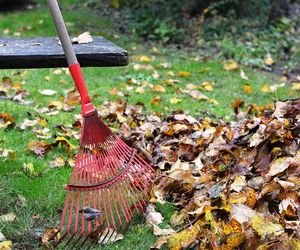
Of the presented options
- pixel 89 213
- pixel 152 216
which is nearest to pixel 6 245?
pixel 89 213

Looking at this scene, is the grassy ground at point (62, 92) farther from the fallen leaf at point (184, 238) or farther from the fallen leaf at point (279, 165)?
the fallen leaf at point (279, 165)

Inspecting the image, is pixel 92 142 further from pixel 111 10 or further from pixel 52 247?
pixel 111 10

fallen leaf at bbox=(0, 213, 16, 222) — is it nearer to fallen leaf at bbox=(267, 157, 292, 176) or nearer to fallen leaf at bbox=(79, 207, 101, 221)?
fallen leaf at bbox=(79, 207, 101, 221)

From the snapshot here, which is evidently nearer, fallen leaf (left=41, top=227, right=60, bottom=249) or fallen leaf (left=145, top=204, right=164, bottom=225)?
fallen leaf (left=41, top=227, right=60, bottom=249)

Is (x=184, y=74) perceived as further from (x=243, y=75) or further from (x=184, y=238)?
(x=184, y=238)

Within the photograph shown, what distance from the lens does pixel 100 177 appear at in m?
2.48

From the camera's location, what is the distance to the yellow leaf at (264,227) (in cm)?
197

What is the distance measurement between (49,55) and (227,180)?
109cm

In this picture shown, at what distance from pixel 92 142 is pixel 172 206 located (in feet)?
1.69

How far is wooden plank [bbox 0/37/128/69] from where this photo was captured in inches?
103

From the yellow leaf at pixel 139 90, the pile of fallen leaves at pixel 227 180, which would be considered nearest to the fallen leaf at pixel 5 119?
the pile of fallen leaves at pixel 227 180

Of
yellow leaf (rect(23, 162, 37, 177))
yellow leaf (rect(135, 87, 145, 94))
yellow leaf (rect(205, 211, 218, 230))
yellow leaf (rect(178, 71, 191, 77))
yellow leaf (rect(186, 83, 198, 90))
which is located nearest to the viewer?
yellow leaf (rect(205, 211, 218, 230))

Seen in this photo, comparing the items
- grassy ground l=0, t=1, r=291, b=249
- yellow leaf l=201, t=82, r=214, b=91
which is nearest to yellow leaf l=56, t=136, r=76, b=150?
grassy ground l=0, t=1, r=291, b=249

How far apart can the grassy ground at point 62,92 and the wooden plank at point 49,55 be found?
24.7 inches
